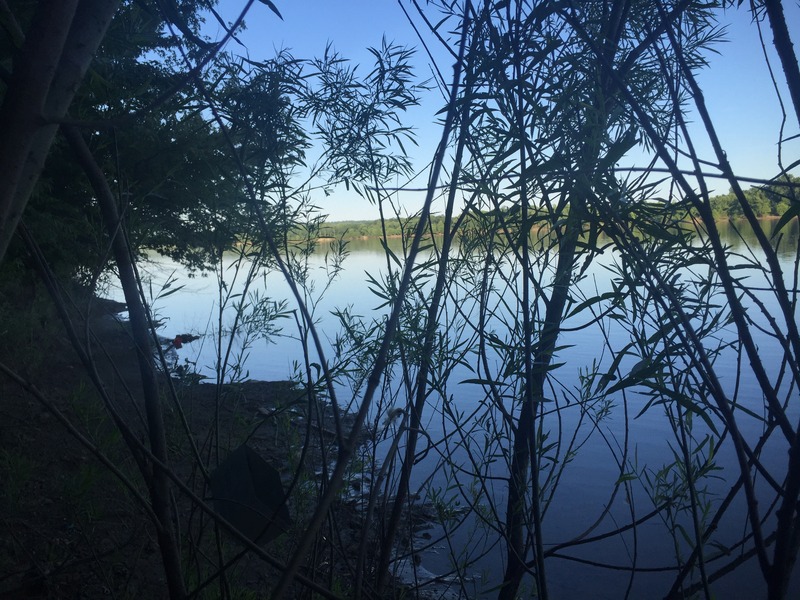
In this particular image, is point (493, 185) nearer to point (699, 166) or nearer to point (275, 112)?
point (699, 166)

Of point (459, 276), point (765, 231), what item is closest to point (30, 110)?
point (459, 276)

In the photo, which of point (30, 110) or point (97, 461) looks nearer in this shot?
point (30, 110)

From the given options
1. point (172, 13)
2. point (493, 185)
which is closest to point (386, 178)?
point (493, 185)

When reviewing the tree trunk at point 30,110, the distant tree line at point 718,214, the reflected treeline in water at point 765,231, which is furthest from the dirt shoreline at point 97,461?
the reflected treeline in water at point 765,231

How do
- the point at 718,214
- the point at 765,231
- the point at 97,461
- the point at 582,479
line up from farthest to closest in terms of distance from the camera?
the point at 582,479 < the point at 765,231 < the point at 97,461 < the point at 718,214

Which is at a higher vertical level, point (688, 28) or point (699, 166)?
point (688, 28)

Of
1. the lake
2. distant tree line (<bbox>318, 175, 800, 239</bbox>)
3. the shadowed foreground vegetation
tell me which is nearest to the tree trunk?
the shadowed foreground vegetation

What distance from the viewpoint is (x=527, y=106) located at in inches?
52.1

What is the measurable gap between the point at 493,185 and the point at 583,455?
4521mm

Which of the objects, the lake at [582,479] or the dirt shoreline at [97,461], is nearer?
the dirt shoreline at [97,461]

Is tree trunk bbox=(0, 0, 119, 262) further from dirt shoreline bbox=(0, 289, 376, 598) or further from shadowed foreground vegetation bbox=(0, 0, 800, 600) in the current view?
dirt shoreline bbox=(0, 289, 376, 598)

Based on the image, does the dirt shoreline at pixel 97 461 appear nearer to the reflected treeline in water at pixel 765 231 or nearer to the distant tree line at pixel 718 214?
the distant tree line at pixel 718 214

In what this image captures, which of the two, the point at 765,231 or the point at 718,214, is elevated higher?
the point at 765,231

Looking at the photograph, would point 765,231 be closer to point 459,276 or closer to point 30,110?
point 459,276
